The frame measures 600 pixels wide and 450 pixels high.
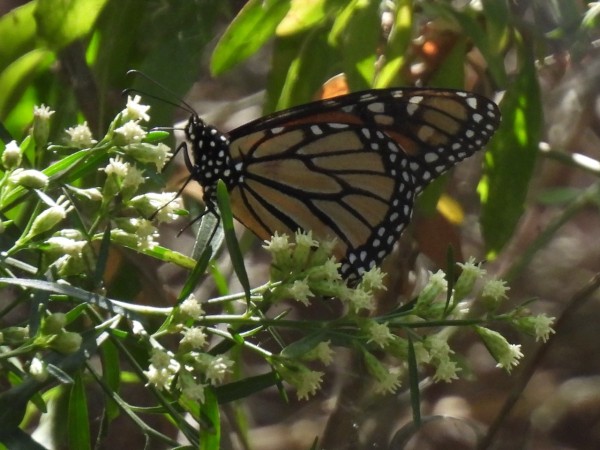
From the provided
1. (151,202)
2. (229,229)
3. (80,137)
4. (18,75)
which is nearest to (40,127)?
(80,137)

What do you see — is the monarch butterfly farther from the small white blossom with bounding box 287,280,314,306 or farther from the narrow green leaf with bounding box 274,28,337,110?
the small white blossom with bounding box 287,280,314,306

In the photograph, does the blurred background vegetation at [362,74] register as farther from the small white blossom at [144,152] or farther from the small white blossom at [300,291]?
the small white blossom at [300,291]

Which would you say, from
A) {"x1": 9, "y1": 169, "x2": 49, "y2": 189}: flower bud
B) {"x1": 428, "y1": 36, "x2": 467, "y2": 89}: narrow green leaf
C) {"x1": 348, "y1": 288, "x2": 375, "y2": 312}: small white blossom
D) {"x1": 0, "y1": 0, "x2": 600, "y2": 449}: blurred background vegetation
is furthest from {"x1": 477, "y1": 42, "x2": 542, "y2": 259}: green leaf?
{"x1": 9, "y1": 169, "x2": 49, "y2": 189}: flower bud

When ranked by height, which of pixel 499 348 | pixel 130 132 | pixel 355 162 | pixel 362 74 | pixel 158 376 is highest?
pixel 130 132

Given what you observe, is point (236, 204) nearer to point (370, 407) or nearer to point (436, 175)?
point (436, 175)

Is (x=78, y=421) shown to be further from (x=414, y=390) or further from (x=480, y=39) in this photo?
(x=480, y=39)

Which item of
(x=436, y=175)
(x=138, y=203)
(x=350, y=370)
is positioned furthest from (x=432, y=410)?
(x=138, y=203)
